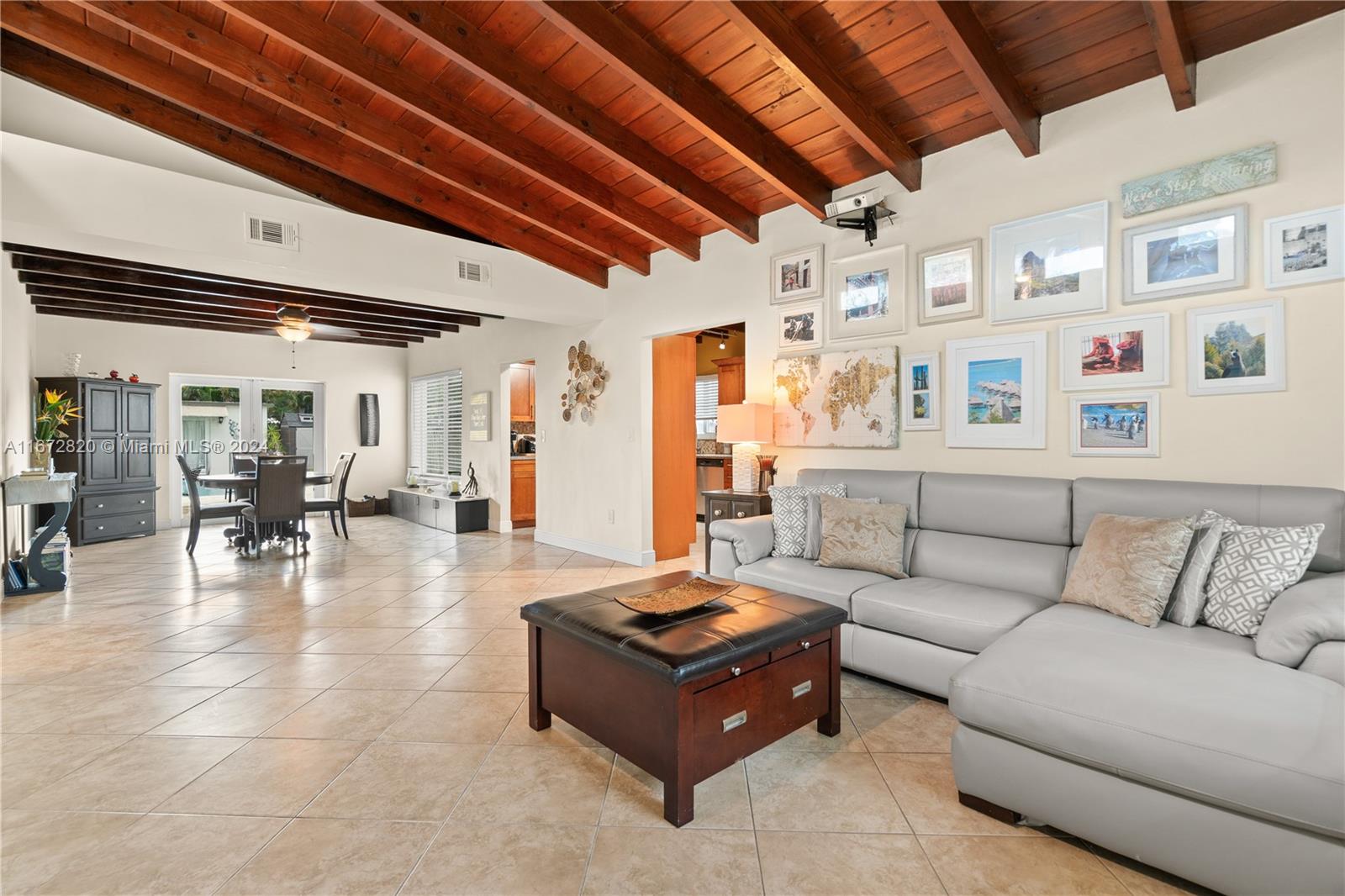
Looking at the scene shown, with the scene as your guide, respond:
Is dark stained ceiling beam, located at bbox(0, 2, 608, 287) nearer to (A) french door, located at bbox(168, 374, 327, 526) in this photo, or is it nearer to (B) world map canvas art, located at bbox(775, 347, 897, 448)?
(B) world map canvas art, located at bbox(775, 347, 897, 448)

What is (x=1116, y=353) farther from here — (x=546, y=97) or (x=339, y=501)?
(x=339, y=501)

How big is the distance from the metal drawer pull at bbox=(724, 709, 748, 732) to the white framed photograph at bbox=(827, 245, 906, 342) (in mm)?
2678

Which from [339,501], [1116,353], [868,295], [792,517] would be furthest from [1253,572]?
[339,501]

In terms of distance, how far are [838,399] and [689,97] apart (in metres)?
2.03

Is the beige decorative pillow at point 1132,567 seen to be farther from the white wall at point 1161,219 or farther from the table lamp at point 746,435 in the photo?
the table lamp at point 746,435

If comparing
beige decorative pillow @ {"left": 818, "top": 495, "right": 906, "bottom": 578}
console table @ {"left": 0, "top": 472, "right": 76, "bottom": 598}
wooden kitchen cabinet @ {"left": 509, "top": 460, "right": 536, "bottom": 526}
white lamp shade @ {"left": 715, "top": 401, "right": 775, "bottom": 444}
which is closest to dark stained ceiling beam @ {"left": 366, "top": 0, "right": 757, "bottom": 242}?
white lamp shade @ {"left": 715, "top": 401, "right": 775, "bottom": 444}

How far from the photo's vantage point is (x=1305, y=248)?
259cm

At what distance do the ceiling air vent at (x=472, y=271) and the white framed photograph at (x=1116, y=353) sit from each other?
14.0 ft

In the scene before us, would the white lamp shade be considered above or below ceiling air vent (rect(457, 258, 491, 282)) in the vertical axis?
below

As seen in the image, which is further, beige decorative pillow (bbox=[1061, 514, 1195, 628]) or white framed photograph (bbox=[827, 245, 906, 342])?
white framed photograph (bbox=[827, 245, 906, 342])

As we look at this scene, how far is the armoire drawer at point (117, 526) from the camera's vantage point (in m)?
6.76

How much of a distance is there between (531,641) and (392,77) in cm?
302

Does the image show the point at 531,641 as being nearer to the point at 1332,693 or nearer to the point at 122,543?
the point at 1332,693

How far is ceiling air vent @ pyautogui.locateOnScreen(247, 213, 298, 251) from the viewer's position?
4.23 meters
